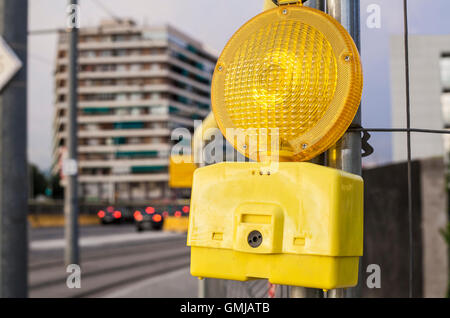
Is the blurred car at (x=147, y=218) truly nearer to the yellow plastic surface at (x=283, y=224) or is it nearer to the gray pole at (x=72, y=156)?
the gray pole at (x=72, y=156)

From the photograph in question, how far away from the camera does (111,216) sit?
4288 cm

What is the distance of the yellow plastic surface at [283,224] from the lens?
0.99m

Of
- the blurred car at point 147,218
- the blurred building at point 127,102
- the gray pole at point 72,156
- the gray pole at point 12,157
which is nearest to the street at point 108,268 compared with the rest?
the gray pole at point 72,156

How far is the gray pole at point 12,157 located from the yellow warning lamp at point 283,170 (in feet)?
9.92

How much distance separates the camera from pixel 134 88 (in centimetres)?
8762

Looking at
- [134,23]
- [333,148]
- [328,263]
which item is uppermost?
[134,23]

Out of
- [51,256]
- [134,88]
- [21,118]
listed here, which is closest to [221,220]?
[21,118]

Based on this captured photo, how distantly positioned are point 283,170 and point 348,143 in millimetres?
279

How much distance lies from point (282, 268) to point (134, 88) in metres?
88.4

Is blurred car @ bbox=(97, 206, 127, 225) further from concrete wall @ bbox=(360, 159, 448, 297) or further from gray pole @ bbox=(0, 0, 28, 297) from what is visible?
gray pole @ bbox=(0, 0, 28, 297)

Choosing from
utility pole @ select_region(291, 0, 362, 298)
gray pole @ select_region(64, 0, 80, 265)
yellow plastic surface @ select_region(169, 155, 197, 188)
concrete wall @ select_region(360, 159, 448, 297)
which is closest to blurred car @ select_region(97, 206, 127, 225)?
yellow plastic surface @ select_region(169, 155, 197, 188)

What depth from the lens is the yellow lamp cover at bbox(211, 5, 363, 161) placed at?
1.06m

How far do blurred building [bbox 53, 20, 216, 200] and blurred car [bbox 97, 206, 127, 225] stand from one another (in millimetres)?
42347
